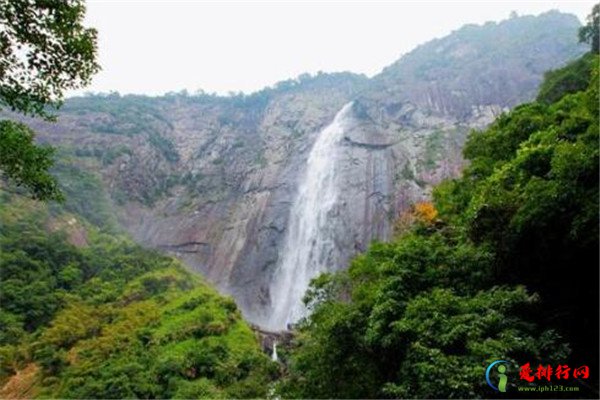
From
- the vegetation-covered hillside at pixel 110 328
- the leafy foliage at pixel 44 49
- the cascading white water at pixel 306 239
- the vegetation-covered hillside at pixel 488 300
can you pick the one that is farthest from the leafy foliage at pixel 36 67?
the cascading white water at pixel 306 239

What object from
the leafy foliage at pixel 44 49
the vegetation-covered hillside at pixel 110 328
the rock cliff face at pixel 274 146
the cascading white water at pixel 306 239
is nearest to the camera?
the leafy foliage at pixel 44 49

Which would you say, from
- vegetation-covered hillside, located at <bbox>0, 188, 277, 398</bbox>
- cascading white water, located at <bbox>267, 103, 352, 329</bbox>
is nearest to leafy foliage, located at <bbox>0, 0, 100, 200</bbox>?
vegetation-covered hillside, located at <bbox>0, 188, 277, 398</bbox>

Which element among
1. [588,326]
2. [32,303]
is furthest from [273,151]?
[588,326]

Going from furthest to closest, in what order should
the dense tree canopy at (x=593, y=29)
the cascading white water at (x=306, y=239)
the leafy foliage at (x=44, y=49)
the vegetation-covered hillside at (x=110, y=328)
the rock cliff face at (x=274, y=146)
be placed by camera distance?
the rock cliff face at (x=274, y=146), the cascading white water at (x=306, y=239), the dense tree canopy at (x=593, y=29), the vegetation-covered hillside at (x=110, y=328), the leafy foliage at (x=44, y=49)

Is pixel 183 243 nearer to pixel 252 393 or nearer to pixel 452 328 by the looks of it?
pixel 252 393

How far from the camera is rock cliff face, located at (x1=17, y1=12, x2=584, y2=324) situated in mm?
39625

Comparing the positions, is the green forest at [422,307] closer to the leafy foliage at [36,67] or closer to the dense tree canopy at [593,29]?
the leafy foliage at [36,67]

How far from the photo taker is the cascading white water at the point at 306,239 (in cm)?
3359

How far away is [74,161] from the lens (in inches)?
1893

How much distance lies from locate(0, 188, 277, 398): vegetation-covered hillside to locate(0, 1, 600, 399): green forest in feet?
0.27

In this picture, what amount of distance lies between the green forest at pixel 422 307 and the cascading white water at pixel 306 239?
1177 cm
